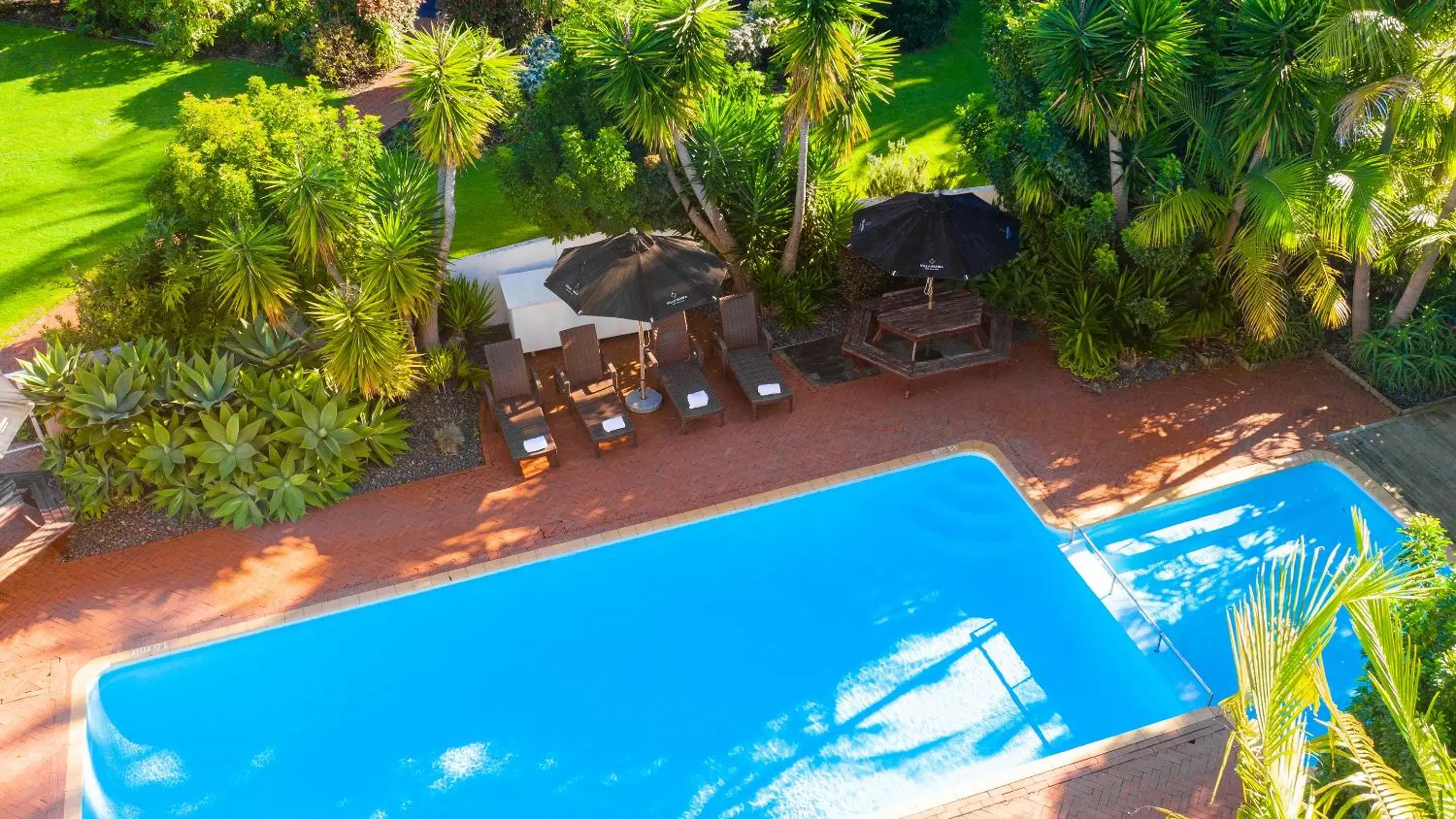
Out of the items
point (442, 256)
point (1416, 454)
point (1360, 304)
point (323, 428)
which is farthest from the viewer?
point (1360, 304)

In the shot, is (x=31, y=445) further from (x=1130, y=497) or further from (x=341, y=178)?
(x=1130, y=497)

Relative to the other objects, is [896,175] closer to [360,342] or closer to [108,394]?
[360,342]

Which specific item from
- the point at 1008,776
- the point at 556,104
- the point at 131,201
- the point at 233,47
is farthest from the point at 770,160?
the point at 233,47

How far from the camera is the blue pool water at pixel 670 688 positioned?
10727 mm

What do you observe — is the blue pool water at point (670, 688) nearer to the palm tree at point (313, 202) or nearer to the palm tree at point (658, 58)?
the palm tree at point (313, 202)

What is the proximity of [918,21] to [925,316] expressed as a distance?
10761mm

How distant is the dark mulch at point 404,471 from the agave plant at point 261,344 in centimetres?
162

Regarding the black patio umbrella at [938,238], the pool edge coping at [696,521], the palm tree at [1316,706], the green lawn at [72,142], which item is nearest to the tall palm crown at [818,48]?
the black patio umbrella at [938,238]

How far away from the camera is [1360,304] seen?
1497cm

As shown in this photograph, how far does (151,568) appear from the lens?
42.0ft

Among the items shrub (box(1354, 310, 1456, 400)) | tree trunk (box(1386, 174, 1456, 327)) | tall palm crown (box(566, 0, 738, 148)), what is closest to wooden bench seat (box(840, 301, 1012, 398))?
tall palm crown (box(566, 0, 738, 148))

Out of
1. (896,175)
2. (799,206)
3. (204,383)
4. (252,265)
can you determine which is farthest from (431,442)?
(896,175)

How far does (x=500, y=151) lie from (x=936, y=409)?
653cm

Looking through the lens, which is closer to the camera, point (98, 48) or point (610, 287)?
point (610, 287)
